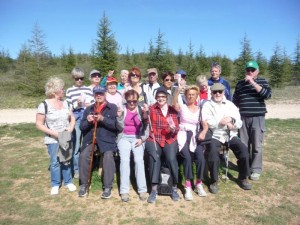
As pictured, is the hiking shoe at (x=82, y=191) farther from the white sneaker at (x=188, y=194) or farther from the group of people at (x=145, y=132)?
the white sneaker at (x=188, y=194)

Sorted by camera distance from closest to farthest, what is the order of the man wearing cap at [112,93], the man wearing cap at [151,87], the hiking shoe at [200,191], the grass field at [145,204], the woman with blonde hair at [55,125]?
the grass field at [145,204] → the woman with blonde hair at [55,125] → the hiking shoe at [200,191] → the man wearing cap at [112,93] → the man wearing cap at [151,87]

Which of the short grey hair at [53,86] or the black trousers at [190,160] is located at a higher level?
the short grey hair at [53,86]

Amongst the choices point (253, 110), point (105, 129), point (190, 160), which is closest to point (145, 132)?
point (105, 129)

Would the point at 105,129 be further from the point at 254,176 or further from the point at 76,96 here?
the point at 254,176

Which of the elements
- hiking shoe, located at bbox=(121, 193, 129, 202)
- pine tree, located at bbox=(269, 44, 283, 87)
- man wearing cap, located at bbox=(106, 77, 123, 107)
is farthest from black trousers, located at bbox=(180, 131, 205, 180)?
pine tree, located at bbox=(269, 44, 283, 87)

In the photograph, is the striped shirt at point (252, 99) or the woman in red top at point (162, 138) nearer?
the woman in red top at point (162, 138)

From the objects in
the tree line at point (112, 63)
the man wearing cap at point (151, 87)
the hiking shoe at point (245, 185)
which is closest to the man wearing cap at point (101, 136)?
the man wearing cap at point (151, 87)

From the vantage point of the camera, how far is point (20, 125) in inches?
410

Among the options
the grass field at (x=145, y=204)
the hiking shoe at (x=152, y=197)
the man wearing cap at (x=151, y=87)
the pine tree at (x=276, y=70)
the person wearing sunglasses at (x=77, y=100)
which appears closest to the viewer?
the grass field at (x=145, y=204)

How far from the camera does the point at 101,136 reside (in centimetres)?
505

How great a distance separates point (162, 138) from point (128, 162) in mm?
798

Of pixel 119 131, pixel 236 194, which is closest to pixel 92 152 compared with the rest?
pixel 119 131

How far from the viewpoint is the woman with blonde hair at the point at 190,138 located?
16.2 ft

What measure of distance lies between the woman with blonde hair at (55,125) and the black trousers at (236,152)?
270 centimetres
